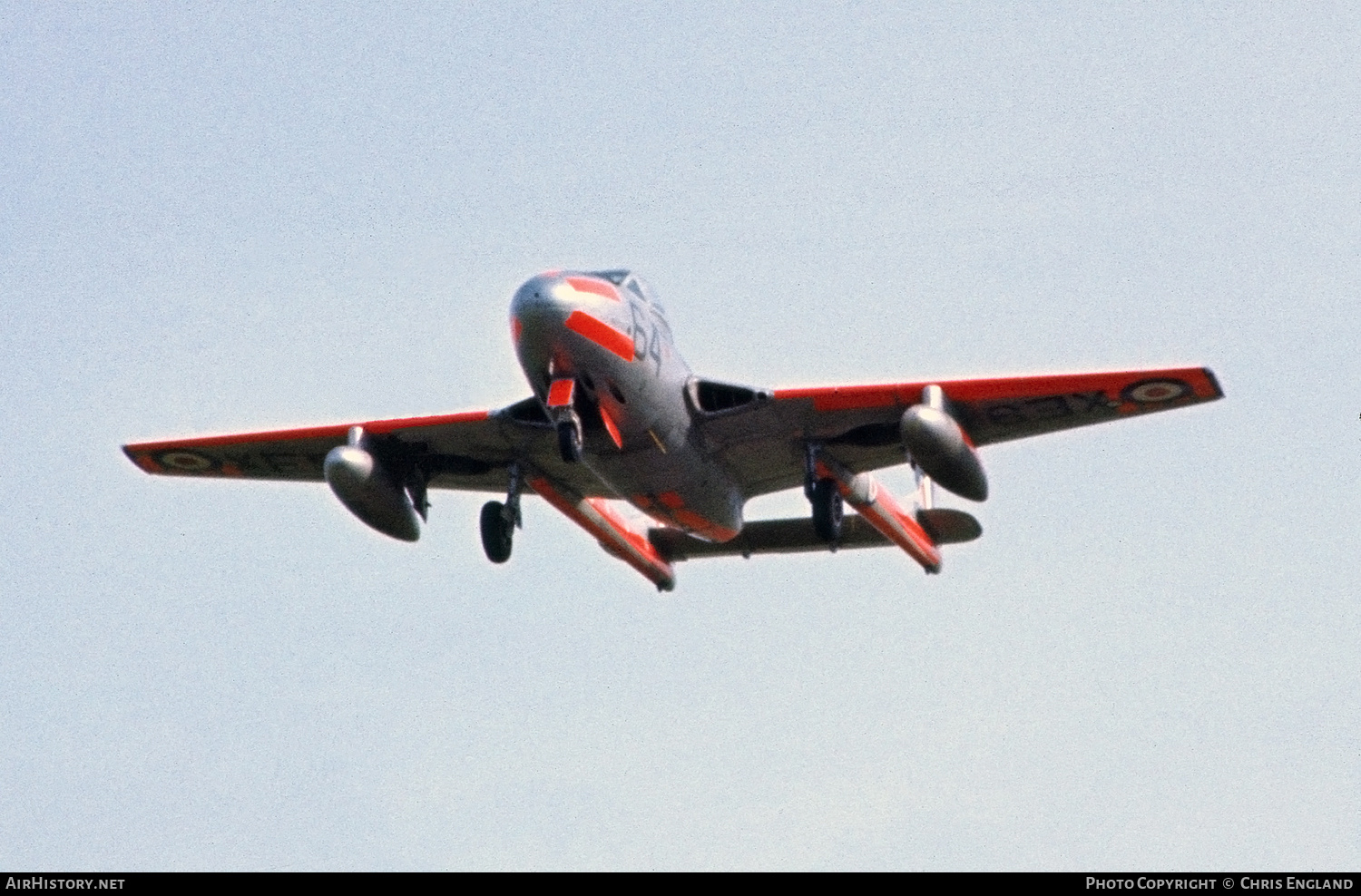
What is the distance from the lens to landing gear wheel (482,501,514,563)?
31.8m

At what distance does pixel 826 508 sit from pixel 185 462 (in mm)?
11657

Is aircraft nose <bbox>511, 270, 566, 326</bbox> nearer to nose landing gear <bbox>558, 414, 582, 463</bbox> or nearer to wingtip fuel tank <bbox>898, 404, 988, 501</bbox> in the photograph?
nose landing gear <bbox>558, 414, 582, 463</bbox>

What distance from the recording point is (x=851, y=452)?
31.5 metres

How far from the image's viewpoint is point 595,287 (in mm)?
27859

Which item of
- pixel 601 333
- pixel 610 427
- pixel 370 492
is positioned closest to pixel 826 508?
pixel 610 427

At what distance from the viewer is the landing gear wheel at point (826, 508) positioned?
3148 centimetres

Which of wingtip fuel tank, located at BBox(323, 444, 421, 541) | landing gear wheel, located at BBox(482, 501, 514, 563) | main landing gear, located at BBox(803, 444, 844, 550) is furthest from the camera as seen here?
landing gear wheel, located at BBox(482, 501, 514, 563)

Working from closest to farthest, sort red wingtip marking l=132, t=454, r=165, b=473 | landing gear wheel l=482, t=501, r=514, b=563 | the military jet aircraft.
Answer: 1. the military jet aircraft
2. landing gear wheel l=482, t=501, r=514, b=563
3. red wingtip marking l=132, t=454, r=165, b=473

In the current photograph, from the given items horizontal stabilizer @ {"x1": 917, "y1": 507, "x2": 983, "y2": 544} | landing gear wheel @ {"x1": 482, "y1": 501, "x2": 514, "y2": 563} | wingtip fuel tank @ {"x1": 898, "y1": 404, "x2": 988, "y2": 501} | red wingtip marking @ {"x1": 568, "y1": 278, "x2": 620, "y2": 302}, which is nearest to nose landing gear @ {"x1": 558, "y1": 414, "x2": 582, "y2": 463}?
red wingtip marking @ {"x1": 568, "y1": 278, "x2": 620, "y2": 302}

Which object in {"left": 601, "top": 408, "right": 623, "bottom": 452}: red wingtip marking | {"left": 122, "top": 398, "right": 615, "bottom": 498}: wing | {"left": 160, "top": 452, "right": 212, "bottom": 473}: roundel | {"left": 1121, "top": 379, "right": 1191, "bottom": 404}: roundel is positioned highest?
{"left": 160, "top": 452, "right": 212, "bottom": 473}: roundel

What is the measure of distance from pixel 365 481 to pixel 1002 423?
10080mm

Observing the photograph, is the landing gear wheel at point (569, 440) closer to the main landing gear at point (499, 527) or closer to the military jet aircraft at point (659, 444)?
the military jet aircraft at point (659, 444)

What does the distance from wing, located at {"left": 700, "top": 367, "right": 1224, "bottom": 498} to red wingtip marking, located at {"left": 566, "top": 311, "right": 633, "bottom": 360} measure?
2.68 meters

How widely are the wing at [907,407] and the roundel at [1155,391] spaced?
1cm
